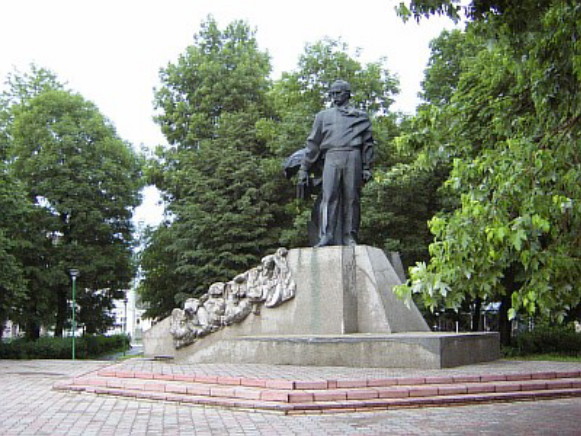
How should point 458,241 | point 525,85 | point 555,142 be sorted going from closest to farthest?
point 458,241
point 555,142
point 525,85

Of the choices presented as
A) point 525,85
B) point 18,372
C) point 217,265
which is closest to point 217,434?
point 525,85

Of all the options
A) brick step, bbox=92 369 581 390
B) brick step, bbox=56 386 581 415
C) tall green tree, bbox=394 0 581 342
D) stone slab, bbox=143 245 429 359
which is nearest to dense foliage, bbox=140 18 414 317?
stone slab, bbox=143 245 429 359

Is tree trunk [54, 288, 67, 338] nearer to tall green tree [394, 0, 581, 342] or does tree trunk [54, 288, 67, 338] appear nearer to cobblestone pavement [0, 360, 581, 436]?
cobblestone pavement [0, 360, 581, 436]

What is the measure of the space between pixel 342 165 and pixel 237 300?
3.29 m

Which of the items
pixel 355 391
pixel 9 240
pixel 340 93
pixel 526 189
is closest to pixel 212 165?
pixel 9 240

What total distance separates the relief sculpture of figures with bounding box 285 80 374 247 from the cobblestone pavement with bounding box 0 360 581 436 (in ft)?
13.5

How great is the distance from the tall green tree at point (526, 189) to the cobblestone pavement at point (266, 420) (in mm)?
1833

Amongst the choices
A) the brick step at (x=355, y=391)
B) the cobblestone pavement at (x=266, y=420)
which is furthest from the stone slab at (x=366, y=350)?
the brick step at (x=355, y=391)

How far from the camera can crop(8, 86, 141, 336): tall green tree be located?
32.1 meters

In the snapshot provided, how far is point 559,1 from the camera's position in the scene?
235 inches

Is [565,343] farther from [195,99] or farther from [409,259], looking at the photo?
[195,99]

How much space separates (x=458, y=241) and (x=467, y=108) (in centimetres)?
223

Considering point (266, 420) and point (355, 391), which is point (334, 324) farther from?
point (266, 420)

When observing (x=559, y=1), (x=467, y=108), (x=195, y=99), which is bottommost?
(x=467, y=108)
